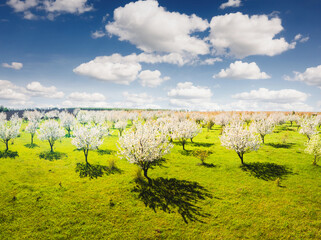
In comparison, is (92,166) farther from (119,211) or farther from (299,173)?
(299,173)

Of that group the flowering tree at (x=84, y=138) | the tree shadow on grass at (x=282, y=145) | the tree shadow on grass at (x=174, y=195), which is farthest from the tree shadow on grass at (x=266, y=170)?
the flowering tree at (x=84, y=138)

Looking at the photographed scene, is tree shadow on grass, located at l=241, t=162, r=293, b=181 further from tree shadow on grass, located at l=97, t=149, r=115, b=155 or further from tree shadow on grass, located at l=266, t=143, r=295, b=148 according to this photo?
tree shadow on grass, located at l=97, t=149, r=115, b=155

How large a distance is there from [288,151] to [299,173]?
1243cm

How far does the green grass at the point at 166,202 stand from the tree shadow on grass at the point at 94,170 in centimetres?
41

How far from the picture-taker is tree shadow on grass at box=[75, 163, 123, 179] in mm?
24797

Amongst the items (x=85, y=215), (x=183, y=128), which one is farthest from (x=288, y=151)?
(x=85, y=215)

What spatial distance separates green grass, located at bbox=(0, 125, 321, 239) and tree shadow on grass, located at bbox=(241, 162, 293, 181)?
15cm

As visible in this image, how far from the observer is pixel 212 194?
19375 mm

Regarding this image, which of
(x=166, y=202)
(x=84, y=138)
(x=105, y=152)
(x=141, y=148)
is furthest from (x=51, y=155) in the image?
(x=166, y=202)

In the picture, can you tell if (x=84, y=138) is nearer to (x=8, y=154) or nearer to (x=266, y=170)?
(x=8, y=154)

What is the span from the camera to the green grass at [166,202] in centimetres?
1427

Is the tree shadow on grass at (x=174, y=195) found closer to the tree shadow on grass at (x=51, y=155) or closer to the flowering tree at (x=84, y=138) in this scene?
the flowering tree at (x=84, y=138)

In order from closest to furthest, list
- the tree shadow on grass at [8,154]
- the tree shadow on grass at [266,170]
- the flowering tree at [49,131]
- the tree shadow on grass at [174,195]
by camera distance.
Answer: the tree shadow on grass at [174,195], the tree shadow on grass at [266,170], the tree shadow on grass at [8,154], the flowering tree at [49,131]

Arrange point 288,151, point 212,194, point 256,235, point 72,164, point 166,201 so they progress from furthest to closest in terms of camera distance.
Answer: point 288,151
point 72,164
point 212,194
point 166,201
point 256,235
